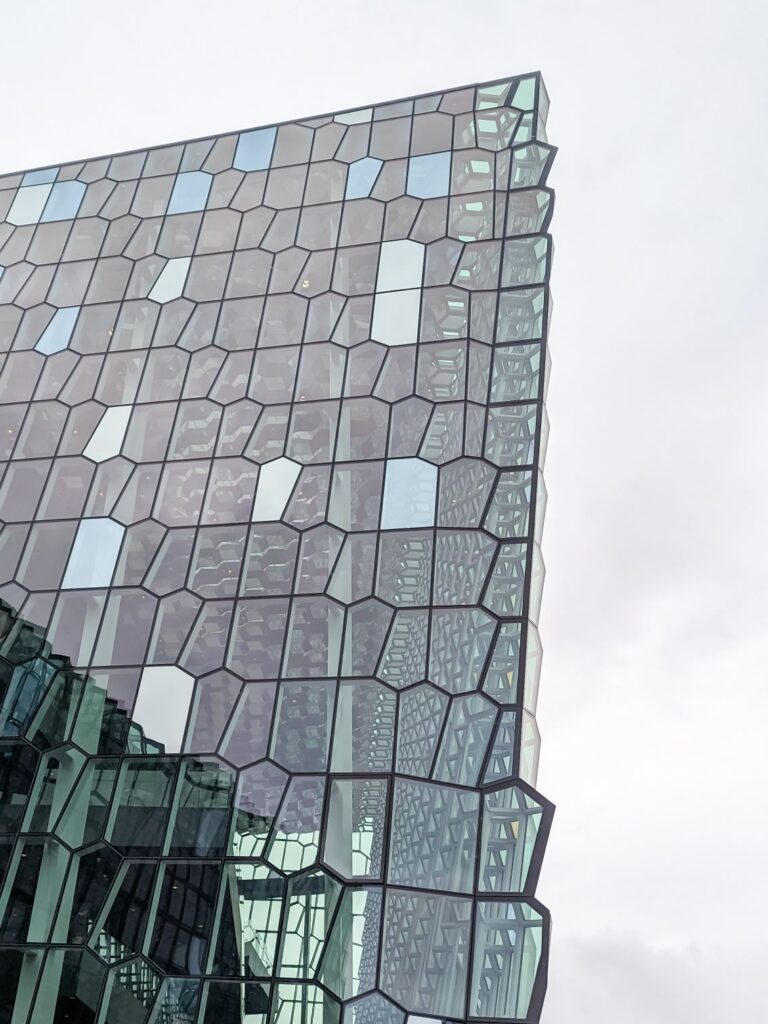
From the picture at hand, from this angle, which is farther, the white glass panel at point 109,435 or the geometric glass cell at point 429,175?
the geometric glass cell at point 429,175

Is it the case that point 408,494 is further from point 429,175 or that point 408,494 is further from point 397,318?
point 429,175

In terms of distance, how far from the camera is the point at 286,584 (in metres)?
17.9

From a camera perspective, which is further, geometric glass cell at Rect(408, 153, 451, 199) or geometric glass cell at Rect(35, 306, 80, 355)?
geometric glass cell at Rect(35, 306, 80, 355)

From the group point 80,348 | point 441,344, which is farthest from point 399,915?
point 80,348

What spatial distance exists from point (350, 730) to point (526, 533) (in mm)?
4268

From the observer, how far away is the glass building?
15.1m

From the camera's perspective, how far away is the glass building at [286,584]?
1506 cm

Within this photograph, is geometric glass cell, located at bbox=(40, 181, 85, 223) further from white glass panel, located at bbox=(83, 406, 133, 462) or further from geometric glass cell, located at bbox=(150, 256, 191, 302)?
white glass panel, located at bbox=(83, 406, 133, 462)

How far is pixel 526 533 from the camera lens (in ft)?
57.9

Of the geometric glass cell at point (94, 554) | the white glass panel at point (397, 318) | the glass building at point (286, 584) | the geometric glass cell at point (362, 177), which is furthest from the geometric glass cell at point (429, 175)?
the geometric glass cell at point (94, 554)

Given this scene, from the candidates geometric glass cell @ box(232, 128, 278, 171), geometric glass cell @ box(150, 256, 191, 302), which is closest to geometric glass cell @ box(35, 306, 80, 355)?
geometric glass cell @ box(150, 256, 191, 302)

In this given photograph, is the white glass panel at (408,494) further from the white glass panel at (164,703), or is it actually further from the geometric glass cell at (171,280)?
the geometric glass cell at (171,280)

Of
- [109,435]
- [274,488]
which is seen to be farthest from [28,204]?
[274,488]

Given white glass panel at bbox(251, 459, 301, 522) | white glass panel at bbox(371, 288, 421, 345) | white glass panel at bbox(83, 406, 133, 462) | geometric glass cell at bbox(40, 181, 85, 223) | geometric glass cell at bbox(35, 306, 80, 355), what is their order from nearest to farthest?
1. white glass panel at bbox(251, 459, 301, 522)
2. white glass panel at bbox(371, 288, 421, 345)
3. white glass panel at bbox(83, 406, 133, 462)
4. geometric glass cell at bbox(35, 306, 80, 355)
5. geometric glass cell at bbox(40, 181, 85, 223)
